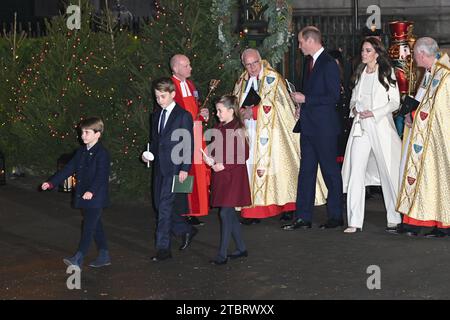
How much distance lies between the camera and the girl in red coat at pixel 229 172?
30.1 feet

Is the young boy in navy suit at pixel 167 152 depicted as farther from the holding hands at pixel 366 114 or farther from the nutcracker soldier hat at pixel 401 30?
the nutcracker soldier hat at pixel 401 30

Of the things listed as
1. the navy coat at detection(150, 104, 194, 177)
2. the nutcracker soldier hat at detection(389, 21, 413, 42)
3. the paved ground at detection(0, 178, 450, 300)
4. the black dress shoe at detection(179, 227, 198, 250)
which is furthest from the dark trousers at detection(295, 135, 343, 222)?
the nutcracker soldier hat at detection(389, 21, 413, 42)

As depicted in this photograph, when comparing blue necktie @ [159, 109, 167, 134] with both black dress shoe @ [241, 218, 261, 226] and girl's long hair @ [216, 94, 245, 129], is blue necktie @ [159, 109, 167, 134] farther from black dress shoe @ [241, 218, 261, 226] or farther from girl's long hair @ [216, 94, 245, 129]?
black dress shoe @ [241, 218, 261, 226]

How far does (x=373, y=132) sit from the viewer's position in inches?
417

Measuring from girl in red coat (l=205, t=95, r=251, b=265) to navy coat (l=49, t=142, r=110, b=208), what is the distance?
0.87 meters

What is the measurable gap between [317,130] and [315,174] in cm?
46

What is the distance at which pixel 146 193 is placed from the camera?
41.2 feet

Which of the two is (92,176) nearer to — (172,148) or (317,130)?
(172,148)

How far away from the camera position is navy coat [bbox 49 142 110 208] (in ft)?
29.6

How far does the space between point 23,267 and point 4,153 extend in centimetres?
599

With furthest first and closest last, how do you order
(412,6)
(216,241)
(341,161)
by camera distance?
1. (412,6)
2. (341,161)
3. (216,241)

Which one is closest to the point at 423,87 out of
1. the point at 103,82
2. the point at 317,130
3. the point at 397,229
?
the point at 317,130

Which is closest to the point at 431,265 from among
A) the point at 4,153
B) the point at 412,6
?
the point at 4,153

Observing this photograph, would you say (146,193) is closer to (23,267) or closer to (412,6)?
(23,267)
